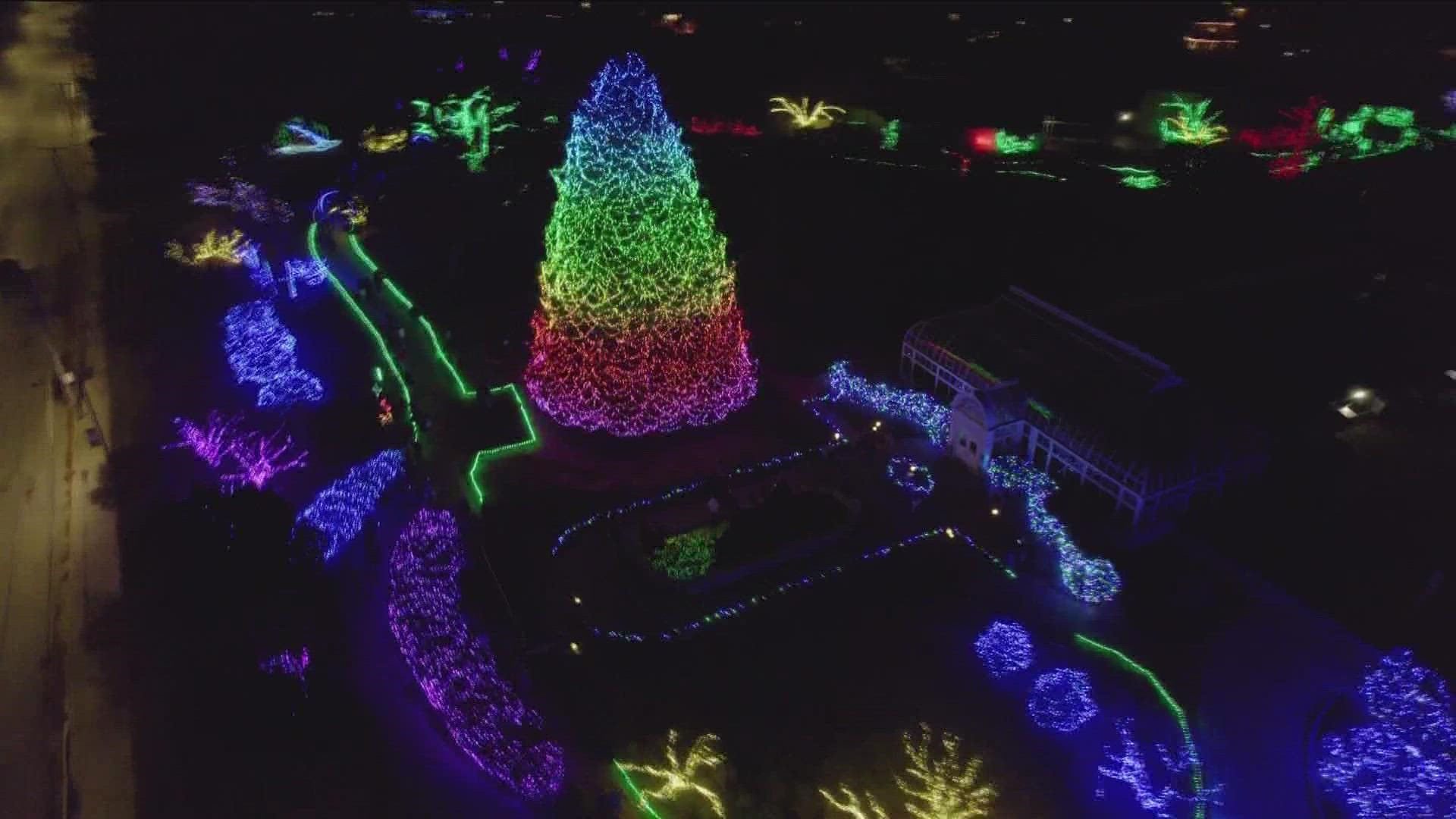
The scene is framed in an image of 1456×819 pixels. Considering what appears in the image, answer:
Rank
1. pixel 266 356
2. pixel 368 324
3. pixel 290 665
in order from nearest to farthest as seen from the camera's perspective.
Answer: pixel 290 665 < pixel 266 356 < pixel 368 324

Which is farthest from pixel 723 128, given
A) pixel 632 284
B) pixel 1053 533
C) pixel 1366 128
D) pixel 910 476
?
pixel 1053 533

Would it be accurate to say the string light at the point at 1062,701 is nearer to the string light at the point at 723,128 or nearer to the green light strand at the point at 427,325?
the green light strand at the point at 427,325

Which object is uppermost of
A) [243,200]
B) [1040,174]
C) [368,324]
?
[1040,174]

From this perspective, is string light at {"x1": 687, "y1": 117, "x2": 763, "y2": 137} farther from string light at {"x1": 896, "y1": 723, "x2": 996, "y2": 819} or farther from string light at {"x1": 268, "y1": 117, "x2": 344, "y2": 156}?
string light at {"x1": 896, "y1": 723, "x2": 996, "y2": 819}

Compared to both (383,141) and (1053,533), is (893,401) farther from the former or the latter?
(383,141)

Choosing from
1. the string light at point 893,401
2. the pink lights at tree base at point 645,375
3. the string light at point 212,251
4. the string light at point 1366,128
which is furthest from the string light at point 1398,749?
the string light at point 212,251

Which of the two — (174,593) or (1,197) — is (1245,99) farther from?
(1,197)
